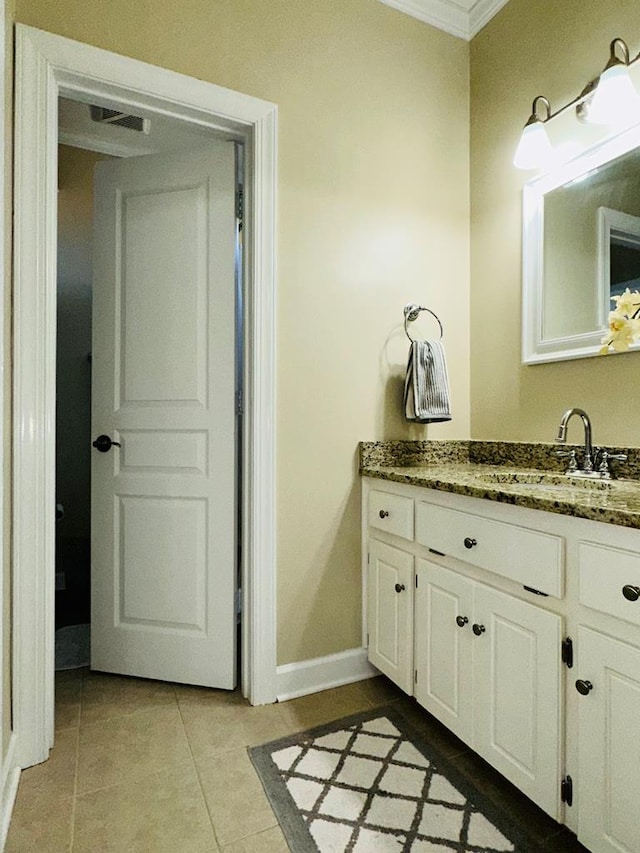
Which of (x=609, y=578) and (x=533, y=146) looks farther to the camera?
(x=533, y=146)

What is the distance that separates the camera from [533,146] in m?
1.74

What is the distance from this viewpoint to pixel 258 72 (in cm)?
175

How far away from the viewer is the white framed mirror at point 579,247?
157 centimetres

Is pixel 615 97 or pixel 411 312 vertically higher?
pixel 615 97

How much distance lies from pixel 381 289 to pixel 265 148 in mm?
673

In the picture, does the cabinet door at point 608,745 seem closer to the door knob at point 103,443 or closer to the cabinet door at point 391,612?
the cabinet door at point 391,612

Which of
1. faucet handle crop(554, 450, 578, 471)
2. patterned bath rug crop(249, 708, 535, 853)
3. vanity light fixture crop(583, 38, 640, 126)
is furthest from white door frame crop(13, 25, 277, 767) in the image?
faucet handle crop(554, 450, 578, 471)

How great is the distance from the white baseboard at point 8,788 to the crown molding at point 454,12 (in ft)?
9.65

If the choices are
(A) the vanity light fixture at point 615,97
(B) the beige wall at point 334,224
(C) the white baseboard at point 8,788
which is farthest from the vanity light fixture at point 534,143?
(C) the white baseboard at point 8,788

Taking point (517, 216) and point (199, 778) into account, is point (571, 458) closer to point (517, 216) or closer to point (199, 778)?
point (517, 216)

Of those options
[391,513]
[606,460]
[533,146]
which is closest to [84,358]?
[391,513]

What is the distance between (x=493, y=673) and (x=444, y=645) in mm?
201

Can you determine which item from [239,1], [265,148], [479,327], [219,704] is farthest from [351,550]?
Answer: [239,1]

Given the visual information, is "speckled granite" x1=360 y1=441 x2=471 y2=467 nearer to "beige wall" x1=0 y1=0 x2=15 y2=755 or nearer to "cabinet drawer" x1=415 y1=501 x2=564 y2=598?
"cabinet drawer" x1=415 y1=501 x2=564 y2=598
